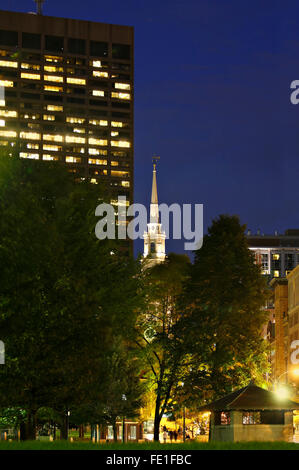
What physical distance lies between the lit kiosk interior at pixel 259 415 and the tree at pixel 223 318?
1152 cm

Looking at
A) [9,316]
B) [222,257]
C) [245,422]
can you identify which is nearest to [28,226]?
[9,316]

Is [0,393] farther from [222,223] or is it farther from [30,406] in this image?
[222,223]

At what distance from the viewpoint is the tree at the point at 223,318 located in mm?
56406

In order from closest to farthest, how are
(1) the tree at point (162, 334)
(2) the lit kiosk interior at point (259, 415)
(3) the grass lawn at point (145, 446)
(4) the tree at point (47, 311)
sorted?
(3) the grass lawn at point (145, 446)
(4) the tree at point (47, 311)
(2) the lit kiosk interior at point (259, 415)
(1) the tree at point (162, 334)

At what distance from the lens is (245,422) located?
4700 cm

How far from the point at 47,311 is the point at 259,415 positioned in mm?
15029

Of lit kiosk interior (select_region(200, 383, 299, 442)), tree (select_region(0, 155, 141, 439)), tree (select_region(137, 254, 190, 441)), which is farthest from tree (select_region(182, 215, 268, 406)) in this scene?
tree (select_region(0, 155, 141, 439))

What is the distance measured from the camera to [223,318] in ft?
188

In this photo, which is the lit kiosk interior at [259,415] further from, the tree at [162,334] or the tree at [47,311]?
the tree at [162,334]

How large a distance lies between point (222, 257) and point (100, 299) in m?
21.2

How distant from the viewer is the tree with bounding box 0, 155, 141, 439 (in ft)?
118

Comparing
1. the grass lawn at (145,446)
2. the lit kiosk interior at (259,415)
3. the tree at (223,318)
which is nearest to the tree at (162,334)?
the tree at (223,318)
